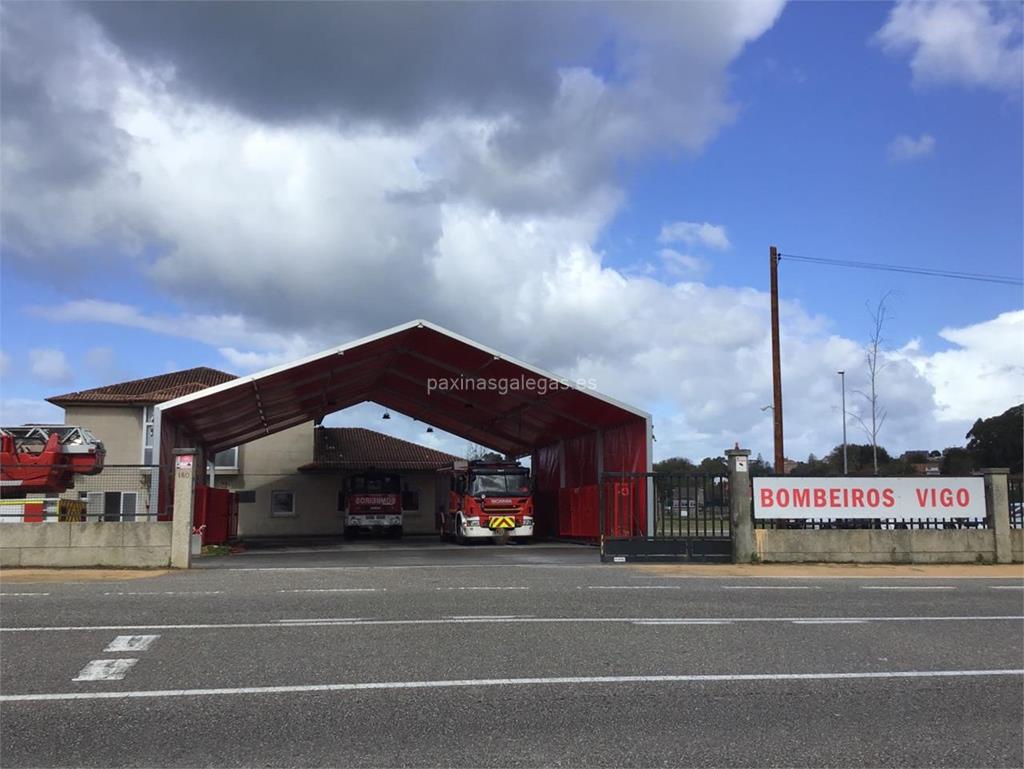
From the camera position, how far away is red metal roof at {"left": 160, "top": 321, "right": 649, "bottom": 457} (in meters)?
24.7

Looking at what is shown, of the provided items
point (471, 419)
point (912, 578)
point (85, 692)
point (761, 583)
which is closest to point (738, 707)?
point (85, 692)

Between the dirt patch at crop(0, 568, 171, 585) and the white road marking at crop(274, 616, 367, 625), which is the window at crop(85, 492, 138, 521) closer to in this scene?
the dirt patch at crop(0, 568, 171, 585)

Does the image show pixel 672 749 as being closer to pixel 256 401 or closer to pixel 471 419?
pixel 256 401

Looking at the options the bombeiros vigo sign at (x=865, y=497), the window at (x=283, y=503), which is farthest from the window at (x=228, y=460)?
the bombeiros vigo sign at (x=865, y=497)

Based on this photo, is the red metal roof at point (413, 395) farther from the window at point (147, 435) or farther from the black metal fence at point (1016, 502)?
the black metal fence at point (1016, 502)

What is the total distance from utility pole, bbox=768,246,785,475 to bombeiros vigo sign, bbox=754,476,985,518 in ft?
19.2

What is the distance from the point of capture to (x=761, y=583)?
14156mm

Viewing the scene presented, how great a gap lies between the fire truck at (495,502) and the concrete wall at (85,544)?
12.8 m

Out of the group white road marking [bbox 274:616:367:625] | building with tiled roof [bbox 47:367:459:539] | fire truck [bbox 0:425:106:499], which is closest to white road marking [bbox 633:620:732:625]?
white road marking [bbox 274:616:367:625]

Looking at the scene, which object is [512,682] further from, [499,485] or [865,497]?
[499,485]

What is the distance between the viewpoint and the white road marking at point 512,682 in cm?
635

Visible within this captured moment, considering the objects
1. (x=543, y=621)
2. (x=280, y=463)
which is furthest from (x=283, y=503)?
(x=543, y=621)

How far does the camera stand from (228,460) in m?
45.1

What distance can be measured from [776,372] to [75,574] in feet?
62.9
